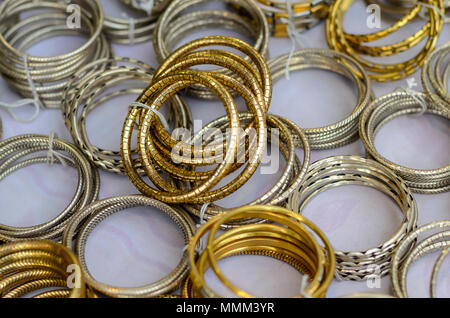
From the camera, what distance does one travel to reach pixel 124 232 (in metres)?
2.67

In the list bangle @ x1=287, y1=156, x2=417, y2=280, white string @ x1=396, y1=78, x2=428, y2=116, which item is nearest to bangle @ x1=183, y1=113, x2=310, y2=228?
bangle @ x1=287, y1=156, x2=417, y2=280

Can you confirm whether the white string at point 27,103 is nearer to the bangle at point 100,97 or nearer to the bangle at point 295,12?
the bangle at point 100,97

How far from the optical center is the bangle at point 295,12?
128 inches

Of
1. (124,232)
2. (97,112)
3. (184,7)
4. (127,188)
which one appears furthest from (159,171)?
(184,7)

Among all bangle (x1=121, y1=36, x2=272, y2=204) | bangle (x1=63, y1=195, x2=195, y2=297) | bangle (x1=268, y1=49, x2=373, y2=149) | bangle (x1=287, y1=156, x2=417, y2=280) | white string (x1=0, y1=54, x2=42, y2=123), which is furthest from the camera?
white string (x1=0, y1=54, x2=42, y2=123)

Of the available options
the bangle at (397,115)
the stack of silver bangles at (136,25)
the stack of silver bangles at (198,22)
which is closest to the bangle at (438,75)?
the bangle at (397,115)

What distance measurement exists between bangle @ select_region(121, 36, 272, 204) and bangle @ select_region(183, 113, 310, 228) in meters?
0.10

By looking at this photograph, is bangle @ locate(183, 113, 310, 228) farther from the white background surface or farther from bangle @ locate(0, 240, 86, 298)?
bangle @ locate(0, 240, 86, 298)

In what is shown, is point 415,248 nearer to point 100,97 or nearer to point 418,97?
point 418,97

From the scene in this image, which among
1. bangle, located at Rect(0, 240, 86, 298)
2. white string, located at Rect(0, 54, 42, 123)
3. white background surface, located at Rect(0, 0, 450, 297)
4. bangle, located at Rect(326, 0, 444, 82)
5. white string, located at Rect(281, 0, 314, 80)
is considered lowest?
bangle, located at Rect(0, 240, 86, 298)

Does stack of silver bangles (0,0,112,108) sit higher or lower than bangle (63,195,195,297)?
higher

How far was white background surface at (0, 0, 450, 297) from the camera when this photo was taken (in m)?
2.50
